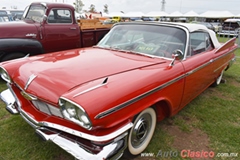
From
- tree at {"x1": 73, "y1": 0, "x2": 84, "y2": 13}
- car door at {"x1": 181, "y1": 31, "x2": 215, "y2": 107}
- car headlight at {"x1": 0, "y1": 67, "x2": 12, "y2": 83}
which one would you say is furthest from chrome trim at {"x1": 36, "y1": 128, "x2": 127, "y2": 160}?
tree at {"x1": 73, "y1": 0, "x2": 84, "y2": 13}

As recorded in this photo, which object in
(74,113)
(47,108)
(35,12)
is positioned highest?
(35,12)

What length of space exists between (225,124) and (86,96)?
2.45 metres

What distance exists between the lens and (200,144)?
8.22ft

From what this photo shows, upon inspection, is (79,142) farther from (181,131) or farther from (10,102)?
(181,131)

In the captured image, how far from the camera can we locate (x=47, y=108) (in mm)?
1922

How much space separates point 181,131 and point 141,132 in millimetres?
884

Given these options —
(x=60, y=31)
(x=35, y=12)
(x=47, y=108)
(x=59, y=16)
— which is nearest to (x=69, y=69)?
(x=47, y=108)

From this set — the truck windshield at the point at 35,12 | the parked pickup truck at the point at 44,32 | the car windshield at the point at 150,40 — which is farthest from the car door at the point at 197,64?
the truck windshield at the point at 35,12

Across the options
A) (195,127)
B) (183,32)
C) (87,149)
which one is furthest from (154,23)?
(87,149)

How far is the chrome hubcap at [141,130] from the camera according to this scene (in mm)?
2066

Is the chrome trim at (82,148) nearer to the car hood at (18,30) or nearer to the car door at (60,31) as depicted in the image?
the car hood at (18,30)

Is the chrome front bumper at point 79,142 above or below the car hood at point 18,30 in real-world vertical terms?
below

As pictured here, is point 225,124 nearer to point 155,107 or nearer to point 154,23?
point 155,107

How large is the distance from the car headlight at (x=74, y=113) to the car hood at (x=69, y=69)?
117mm
